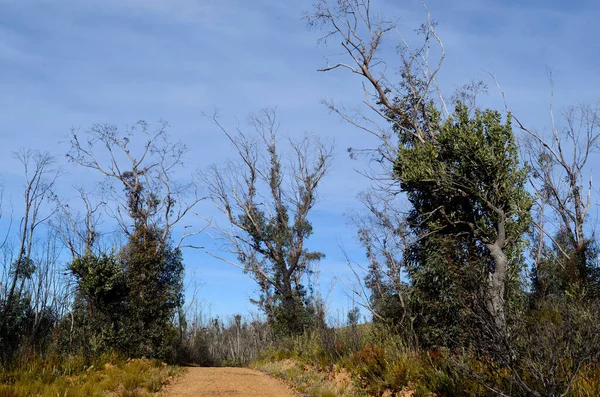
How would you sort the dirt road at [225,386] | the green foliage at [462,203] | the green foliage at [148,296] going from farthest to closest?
the green foliage at [148,296] → the green foliage at [462,203] → the dirt road at [225,386]

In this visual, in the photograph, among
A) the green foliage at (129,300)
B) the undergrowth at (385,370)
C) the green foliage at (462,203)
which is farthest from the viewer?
the green foliage at (129,300)

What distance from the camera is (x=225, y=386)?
40.7ft

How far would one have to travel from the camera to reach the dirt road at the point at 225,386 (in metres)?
11.5

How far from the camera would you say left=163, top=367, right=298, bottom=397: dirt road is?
451 inches

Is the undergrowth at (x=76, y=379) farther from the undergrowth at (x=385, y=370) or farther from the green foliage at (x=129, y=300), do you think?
the undergrowth at (x=385, y=370)

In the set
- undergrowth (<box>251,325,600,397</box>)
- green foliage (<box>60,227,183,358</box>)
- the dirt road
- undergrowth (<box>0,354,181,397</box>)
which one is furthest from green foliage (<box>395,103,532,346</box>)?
green foliage (<box>60,227,183,358</box>)

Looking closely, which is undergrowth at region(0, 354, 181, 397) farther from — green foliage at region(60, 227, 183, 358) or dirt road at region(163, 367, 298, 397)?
green foliage at region(60, 227, 183, 358)

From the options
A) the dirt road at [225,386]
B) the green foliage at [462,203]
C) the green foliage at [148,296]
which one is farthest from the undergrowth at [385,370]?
the green foliage at [148,296]

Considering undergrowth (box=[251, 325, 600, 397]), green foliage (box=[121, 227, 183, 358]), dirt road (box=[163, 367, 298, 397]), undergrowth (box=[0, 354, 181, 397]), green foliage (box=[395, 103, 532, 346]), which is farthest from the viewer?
green foliage (box=[121, 227, 183, 358])

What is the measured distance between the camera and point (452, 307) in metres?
12.7

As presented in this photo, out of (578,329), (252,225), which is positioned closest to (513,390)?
(578,329)

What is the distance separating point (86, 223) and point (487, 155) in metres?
26.7

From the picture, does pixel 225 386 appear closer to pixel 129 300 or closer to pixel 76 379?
pixel 76 379

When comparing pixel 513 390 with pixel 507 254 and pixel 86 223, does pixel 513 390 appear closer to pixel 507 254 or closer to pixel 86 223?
pixel 507 254
